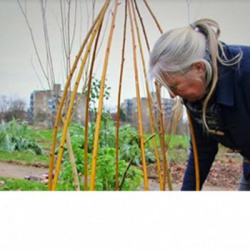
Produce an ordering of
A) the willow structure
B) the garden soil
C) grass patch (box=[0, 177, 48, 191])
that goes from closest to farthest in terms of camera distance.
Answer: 1. the willow structure
2. grass patch (box=[0, 177, 48, 191])
3. the garden soil

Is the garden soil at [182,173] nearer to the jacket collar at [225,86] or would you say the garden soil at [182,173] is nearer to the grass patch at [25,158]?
the grass patch at [25,158]

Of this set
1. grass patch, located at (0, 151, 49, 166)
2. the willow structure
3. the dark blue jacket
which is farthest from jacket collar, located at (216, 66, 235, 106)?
grass patch, located at (0, 151, 49, 166)

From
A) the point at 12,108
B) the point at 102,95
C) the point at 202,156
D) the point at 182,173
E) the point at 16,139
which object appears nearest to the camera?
the point at 102,95

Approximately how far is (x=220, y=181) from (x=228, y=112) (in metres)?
1.56

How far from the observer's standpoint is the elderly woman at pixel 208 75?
4.00ft

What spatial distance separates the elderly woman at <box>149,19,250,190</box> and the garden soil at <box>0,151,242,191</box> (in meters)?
1.38

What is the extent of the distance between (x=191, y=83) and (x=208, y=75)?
0.20ft

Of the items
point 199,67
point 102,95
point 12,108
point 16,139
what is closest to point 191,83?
point 199,67

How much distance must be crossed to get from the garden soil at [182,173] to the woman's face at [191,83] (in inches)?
55.0

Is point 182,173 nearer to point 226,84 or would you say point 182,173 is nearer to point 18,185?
point 18,185

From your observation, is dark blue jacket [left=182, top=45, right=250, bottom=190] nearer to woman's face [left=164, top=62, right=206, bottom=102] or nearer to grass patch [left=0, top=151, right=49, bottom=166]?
woman's face [left=164, top=62, right=206, bottom=102]

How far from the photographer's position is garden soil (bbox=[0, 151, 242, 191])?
8.19 feet

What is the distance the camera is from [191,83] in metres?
1.26
